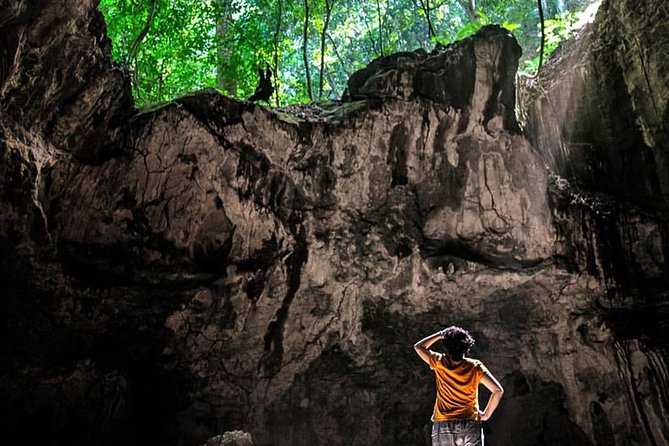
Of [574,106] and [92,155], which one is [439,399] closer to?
[92,155]

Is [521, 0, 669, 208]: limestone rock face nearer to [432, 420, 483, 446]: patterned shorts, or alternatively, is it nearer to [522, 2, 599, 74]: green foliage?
[522, 2, 599, 74]: green foliage

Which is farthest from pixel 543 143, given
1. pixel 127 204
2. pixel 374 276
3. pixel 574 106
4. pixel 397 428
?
pixel 127 204

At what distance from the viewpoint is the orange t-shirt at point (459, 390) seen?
3729mm

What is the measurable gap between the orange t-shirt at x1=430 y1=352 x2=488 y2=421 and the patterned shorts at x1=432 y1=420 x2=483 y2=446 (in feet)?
0.13

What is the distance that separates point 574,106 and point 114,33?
7.11 metres

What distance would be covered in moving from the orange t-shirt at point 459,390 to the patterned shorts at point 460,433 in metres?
0.04

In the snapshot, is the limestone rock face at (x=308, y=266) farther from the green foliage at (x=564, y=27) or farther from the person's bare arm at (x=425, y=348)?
the green foliage at (x=564, y=27)

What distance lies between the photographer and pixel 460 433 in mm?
A: 3691

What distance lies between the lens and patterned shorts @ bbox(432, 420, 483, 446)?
3680mm

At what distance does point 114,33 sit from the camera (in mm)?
8750

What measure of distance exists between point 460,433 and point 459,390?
281mm

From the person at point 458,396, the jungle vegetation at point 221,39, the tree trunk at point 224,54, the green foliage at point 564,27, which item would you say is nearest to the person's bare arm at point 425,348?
the person at point 458,396

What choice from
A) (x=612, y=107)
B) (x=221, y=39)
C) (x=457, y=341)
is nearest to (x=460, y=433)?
(x=457, y=341)

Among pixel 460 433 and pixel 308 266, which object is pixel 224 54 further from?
pixel 460 433
